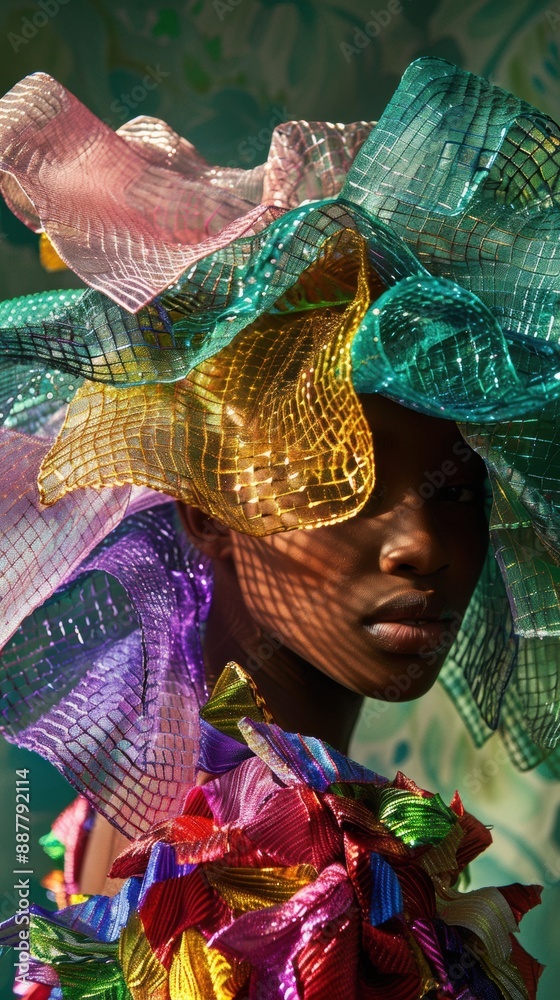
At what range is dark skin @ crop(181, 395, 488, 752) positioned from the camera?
32.0 inches

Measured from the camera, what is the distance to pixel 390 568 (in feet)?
2.67

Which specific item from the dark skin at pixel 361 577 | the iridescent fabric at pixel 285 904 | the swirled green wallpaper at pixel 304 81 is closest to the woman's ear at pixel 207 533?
the dark skin at pixel 361 577

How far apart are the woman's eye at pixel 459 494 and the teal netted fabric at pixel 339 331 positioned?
0.04m

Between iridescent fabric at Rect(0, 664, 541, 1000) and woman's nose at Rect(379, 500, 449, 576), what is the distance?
14 cm

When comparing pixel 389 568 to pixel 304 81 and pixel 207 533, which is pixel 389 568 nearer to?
pixel 207 533

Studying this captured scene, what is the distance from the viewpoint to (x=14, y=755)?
1.07 metres

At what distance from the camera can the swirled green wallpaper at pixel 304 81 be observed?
1.15 m

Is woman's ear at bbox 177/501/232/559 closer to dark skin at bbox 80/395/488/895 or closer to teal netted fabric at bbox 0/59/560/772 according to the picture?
dark skin at bbox 80/395/488/895

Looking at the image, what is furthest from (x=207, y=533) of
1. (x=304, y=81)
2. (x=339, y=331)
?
(x=304, y=81)

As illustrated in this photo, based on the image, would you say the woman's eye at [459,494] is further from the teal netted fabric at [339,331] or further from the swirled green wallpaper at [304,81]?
the swirled green wallpaper at [304,81]

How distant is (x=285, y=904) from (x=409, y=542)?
10.2 inches

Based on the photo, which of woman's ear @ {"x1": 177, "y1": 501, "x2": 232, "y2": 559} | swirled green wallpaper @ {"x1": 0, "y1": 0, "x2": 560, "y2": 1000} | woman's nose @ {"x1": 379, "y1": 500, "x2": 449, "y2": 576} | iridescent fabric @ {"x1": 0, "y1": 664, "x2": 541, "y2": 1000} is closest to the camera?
iridescent fabric @ {"x1": 0, "y1": 664, "x2": 541, "y2": 1000}

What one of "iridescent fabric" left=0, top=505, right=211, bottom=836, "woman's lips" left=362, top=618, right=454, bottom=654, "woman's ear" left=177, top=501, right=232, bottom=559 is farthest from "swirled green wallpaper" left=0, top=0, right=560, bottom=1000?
"woman's lips" left=362, top=618, right=454, bottom=654

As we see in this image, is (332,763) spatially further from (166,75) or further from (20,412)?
(166,75)
